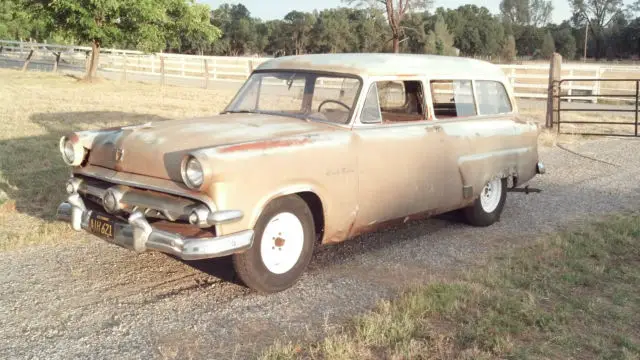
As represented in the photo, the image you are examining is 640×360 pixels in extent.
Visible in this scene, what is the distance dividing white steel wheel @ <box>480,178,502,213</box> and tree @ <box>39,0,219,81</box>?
20279 mm

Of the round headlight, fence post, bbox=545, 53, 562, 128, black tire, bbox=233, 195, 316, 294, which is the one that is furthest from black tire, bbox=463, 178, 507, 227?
fence post, bbox=545, 53, 562, 128

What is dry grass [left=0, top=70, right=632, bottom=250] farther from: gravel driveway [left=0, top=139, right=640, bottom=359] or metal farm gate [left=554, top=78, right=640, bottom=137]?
gravel driveway [left=0, top=139, right=640, bottom=359]

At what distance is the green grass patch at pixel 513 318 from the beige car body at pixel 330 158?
863 mm

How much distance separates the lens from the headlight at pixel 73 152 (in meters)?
4.97

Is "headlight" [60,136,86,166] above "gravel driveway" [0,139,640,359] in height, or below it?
above

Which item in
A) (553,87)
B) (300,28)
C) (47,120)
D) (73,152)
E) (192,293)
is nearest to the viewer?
(192,293)

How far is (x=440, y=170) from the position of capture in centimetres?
576

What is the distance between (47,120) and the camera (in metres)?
13.9

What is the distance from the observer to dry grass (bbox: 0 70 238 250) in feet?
21.5

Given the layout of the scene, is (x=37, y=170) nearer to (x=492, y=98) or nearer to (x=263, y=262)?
(x=263, y=262)

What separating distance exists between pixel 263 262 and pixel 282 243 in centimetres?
21

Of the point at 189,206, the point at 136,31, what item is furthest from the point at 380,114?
the point at 136,31

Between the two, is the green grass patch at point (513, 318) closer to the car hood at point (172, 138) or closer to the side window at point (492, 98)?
the car hood at point (172, 138)

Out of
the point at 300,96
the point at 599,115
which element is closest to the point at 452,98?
the point at 300,96
